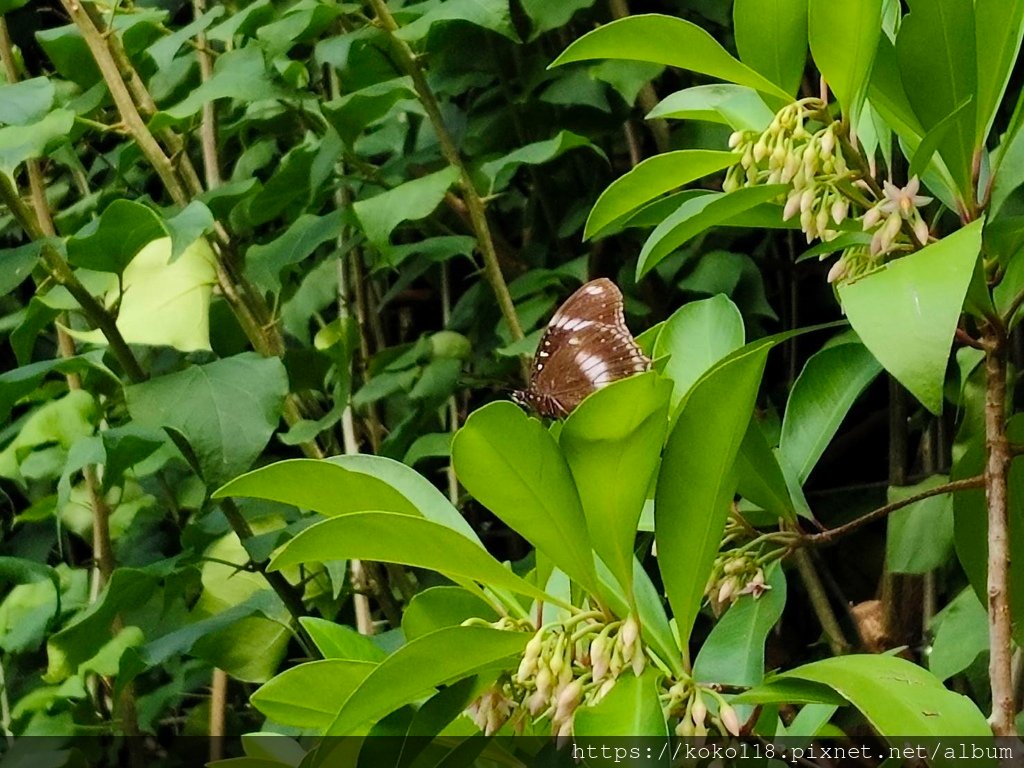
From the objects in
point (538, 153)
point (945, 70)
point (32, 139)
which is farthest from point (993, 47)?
point (32, 139)

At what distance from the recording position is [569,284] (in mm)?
1151

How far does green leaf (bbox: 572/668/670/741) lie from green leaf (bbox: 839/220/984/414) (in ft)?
0.45

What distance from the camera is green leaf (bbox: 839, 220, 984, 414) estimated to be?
37 cm

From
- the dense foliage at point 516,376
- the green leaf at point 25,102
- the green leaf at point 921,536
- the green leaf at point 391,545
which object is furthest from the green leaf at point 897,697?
the green leaf at point 25,102

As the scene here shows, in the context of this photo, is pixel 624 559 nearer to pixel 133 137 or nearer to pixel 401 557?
pixel 401 557

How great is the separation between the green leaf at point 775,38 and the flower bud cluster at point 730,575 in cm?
22

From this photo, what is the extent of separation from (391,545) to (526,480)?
55mm

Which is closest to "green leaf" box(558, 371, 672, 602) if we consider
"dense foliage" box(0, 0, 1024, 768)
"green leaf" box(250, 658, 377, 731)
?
"dense foliage" box(0, 0, 1024, 768)

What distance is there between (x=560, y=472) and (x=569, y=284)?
0.75 m

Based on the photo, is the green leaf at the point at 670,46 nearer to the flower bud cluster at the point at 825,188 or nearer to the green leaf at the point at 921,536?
the flower bud cluster at the point at 825,188

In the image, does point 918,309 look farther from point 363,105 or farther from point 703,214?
point 363,105

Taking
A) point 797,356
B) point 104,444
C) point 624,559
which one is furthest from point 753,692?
point 797,356

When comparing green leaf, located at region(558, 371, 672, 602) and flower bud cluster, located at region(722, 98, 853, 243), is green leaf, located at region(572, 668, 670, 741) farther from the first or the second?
flower bud cluster, located at region(722, 98, 853, 243)

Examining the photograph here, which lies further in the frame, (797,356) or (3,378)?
(797,356)
